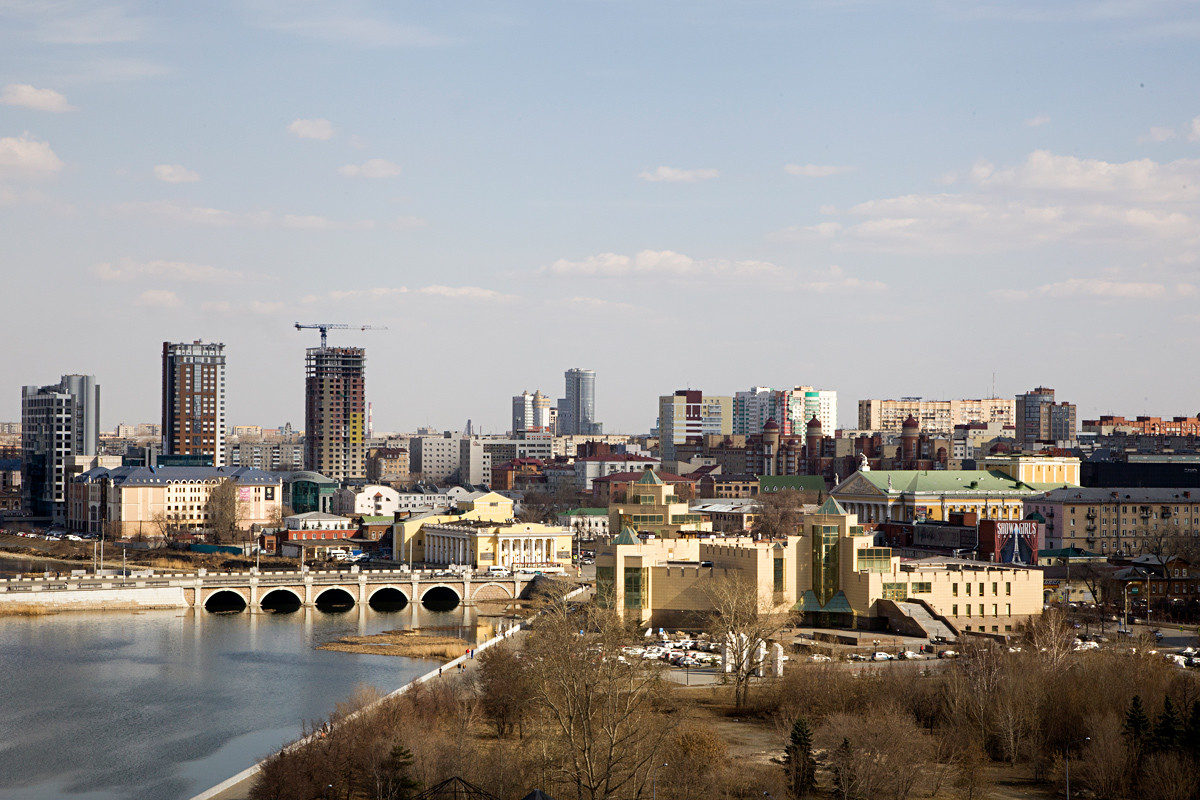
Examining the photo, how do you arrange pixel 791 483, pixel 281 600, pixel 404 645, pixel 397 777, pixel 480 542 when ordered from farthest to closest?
pixel 791 483 → pixel 480 542 → pixel 281 600 → pixel 404 645 → pixel 397 777

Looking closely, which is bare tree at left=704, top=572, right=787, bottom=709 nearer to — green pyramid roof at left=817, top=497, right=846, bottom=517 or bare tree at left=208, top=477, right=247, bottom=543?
green pyramid roof at left=817, top=497, right=846, bottom=517

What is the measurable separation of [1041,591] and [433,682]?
32.7 meters

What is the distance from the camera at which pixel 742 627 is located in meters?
62.0

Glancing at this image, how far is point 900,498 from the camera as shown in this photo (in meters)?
132

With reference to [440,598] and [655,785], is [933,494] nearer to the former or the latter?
[440,598]

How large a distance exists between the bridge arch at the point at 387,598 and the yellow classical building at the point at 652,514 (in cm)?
1787

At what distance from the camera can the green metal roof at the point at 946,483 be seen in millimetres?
131875

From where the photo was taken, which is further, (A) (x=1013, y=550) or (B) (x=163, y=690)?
(A) (x=1013, y=550)

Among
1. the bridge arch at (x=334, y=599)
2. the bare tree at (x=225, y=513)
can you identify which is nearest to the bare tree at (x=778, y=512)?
the bridge arch at (x=334, y=599)

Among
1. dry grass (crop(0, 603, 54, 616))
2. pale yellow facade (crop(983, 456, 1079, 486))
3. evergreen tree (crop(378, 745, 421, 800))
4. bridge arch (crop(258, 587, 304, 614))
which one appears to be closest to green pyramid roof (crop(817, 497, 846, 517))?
bridge arch (crop(258, 587, 304, 614))

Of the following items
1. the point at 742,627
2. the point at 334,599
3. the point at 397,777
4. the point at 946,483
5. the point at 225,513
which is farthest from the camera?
the point at 225,513

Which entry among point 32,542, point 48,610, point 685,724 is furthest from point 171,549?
point 685,724

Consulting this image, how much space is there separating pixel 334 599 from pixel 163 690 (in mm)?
37207

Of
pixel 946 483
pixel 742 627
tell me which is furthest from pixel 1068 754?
pixel 946 483
